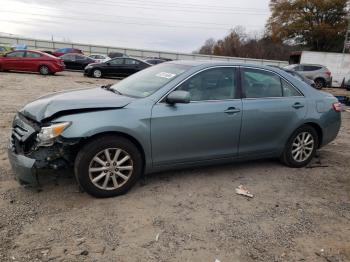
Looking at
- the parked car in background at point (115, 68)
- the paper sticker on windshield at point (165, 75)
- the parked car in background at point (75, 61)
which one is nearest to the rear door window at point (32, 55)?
the parked car in background at point (115, 68)

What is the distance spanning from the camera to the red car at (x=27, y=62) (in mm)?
17938

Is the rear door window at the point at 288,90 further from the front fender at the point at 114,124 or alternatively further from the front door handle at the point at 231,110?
the front fender at the point at 114,124

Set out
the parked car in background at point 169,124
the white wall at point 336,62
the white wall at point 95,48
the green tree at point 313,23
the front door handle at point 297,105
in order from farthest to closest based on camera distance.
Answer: the white wall at point 95,48 → the green tree at point 313,23 → the white wall at point 336,62 → the front door handle at point 297,105 → the parked car in background at point 169,124

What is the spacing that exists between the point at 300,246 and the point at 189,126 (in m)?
1.80

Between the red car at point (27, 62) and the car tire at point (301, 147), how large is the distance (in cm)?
1623

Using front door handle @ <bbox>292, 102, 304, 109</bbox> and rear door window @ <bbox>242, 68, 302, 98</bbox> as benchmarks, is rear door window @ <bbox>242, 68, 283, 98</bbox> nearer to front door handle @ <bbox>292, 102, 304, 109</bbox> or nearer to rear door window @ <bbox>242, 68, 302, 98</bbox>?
rear door window @ <bbox>242, 68, 302, 98</bbox>

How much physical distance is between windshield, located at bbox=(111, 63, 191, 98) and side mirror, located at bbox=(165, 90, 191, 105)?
27 cm

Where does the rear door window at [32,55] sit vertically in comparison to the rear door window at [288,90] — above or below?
below

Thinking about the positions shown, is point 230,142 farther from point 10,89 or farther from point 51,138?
point 10,89

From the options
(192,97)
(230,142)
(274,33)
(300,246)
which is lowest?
(300,246)

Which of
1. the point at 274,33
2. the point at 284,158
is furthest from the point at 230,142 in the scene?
the point at 274,33

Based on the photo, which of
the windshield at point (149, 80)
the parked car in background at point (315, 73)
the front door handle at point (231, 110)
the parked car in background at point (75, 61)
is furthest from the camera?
the parked car in background at point (75, 61)

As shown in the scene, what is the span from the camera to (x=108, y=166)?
3758 mm

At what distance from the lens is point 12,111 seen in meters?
8.08
